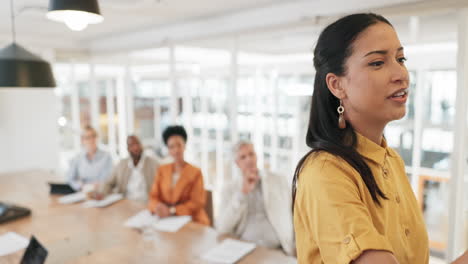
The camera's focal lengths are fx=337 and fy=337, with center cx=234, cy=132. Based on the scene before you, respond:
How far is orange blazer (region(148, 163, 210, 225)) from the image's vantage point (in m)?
2.82

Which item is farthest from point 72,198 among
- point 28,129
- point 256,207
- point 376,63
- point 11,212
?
point 376,63

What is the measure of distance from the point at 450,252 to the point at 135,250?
2136mm

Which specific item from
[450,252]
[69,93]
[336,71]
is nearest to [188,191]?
[450,252]

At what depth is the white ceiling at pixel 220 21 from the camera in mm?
2549

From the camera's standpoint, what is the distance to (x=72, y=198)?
10.3ft

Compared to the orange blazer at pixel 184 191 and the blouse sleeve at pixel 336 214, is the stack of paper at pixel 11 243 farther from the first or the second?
the blouse sleeve at pixel 336 214

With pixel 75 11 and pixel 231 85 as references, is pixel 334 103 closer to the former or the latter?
pixel 75 11

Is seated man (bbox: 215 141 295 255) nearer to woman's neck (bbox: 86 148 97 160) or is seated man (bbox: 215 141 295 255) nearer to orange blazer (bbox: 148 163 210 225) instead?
orange blazer (bbox: 148 163 210 225)

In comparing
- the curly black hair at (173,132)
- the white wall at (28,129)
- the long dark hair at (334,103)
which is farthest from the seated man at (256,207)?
the white wall at (28,129)

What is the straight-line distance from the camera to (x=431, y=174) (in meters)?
3.84

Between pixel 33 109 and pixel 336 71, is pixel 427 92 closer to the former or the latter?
pixel 336 71

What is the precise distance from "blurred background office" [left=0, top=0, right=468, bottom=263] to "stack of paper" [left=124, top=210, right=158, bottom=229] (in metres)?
1.07

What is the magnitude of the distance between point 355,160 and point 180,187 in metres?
2.24

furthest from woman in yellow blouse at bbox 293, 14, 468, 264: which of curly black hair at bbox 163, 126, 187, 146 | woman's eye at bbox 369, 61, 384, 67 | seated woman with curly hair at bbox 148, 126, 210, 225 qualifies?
curly black hair at bbox 163, 126, 187, 146
